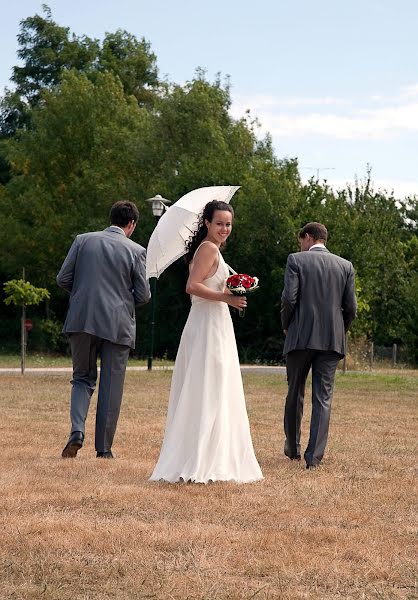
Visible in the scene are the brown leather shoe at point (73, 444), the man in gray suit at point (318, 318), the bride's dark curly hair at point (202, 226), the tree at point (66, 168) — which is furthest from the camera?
the tree at point (66, 168)

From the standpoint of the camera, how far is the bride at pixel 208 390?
9.09 meters

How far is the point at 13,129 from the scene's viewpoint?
57938 mm

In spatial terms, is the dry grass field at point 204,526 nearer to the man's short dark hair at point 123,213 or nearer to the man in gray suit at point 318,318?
the man in gray suit at point 318,318

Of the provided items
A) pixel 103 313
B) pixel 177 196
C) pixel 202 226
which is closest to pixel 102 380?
pixel 103 313

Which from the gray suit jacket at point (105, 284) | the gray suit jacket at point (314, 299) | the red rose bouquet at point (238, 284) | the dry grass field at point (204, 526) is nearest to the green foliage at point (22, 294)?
the dry grass field at point (204, 526)

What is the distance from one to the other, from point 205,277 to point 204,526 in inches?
114

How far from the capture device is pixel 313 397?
34.8 feet

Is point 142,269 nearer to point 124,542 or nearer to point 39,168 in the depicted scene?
point 124,542

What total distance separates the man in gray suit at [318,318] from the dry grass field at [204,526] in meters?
0.63

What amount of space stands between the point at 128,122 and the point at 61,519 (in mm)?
43968

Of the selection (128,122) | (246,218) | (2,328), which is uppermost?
(128,122)

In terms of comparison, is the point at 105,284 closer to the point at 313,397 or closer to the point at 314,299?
the point at 314,299

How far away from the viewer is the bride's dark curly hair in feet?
30.9

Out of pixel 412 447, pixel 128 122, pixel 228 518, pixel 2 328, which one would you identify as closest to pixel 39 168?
pixel 128 122
